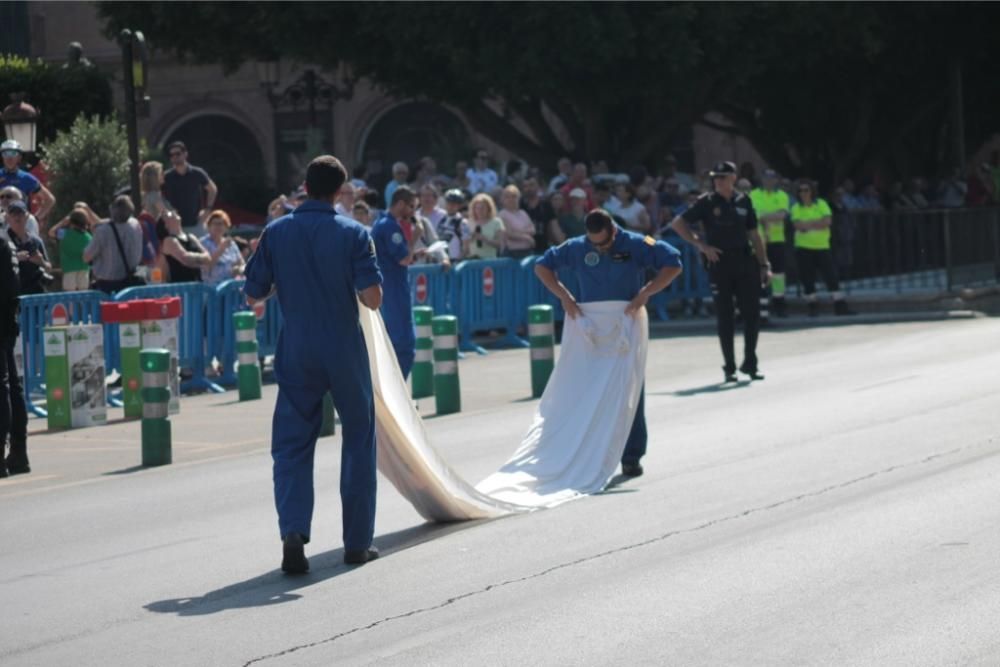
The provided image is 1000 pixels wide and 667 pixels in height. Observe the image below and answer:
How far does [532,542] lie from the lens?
33.1ft

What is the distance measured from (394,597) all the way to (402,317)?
727 cm

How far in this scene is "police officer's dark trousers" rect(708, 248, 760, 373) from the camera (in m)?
18.4

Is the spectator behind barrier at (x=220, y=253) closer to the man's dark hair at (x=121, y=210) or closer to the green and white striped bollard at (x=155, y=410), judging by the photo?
the man's dark hair at (x=121, y=210)

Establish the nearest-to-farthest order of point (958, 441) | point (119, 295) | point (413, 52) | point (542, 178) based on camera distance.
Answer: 1. point (958, 441)
2. point (119, 295)
3. point (413, 52)
4. point (542, 178)

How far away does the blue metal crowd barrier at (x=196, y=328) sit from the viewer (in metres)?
19.5

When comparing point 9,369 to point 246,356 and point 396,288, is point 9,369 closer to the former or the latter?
point 396,288

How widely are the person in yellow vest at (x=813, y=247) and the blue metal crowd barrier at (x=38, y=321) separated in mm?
11128

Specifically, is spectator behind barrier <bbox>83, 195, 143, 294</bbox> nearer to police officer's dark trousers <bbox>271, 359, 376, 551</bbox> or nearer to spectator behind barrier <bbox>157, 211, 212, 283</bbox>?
spectator behind barrier <bbox>157, 211, 212, 283</bbox>

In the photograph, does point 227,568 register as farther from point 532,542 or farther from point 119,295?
point 119,295

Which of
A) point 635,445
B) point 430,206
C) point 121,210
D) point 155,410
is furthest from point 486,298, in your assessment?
point 635,445

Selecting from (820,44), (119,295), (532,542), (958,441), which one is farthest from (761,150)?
(532,542)

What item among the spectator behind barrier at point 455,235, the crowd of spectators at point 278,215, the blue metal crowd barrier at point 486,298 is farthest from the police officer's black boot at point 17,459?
the spectator behind barrier at point 455,235

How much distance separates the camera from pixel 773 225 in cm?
2642

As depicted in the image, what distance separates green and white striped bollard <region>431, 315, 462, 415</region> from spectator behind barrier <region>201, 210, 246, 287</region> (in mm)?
4206
